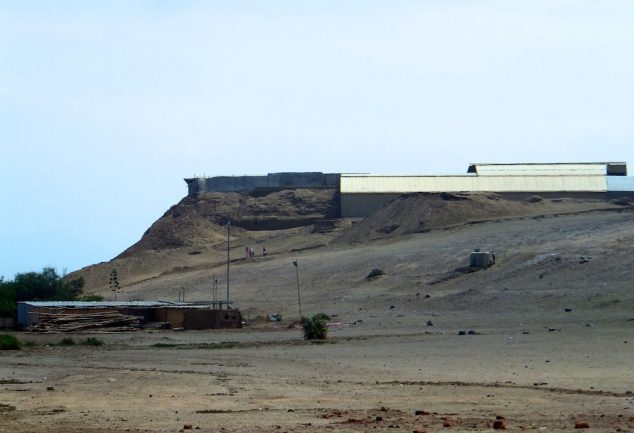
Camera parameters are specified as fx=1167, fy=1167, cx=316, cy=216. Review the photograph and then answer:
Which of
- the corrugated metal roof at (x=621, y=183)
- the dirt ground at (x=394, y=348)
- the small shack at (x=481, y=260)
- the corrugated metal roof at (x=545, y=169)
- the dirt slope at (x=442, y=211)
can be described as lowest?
the dirt ground at (x=394, y=348)

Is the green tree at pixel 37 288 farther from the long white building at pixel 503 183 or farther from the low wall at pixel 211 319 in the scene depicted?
the long white building at pixel 503 183

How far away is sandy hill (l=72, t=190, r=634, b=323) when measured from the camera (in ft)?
166

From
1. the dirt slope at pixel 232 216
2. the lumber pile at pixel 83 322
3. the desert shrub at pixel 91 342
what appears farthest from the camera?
the dirt slope at pixel 232 216

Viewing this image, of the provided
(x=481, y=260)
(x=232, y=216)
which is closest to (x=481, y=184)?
(x=232, y=216)

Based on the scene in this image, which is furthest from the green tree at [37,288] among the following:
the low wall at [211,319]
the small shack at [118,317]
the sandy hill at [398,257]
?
the low wall at [211,319]

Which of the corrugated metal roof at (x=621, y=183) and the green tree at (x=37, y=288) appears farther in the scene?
the corrugated metal roof at (x=621, y=183)

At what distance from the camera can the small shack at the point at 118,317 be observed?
2062 inches

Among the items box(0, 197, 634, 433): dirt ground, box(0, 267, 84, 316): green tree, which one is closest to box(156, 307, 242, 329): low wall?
box(0, 197, 634, 433): dirt ground

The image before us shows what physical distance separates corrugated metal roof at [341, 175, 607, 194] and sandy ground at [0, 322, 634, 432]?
196ft

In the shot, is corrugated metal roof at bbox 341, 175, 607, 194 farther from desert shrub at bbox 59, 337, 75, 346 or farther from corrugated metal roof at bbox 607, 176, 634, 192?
desert shrub at bbox 59, 337, 75, 346

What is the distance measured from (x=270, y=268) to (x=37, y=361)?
43786 millimetres

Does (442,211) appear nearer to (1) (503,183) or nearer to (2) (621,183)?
(1) (503,183)

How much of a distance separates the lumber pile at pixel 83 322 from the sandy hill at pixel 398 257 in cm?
869

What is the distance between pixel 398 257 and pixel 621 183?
37.4m
